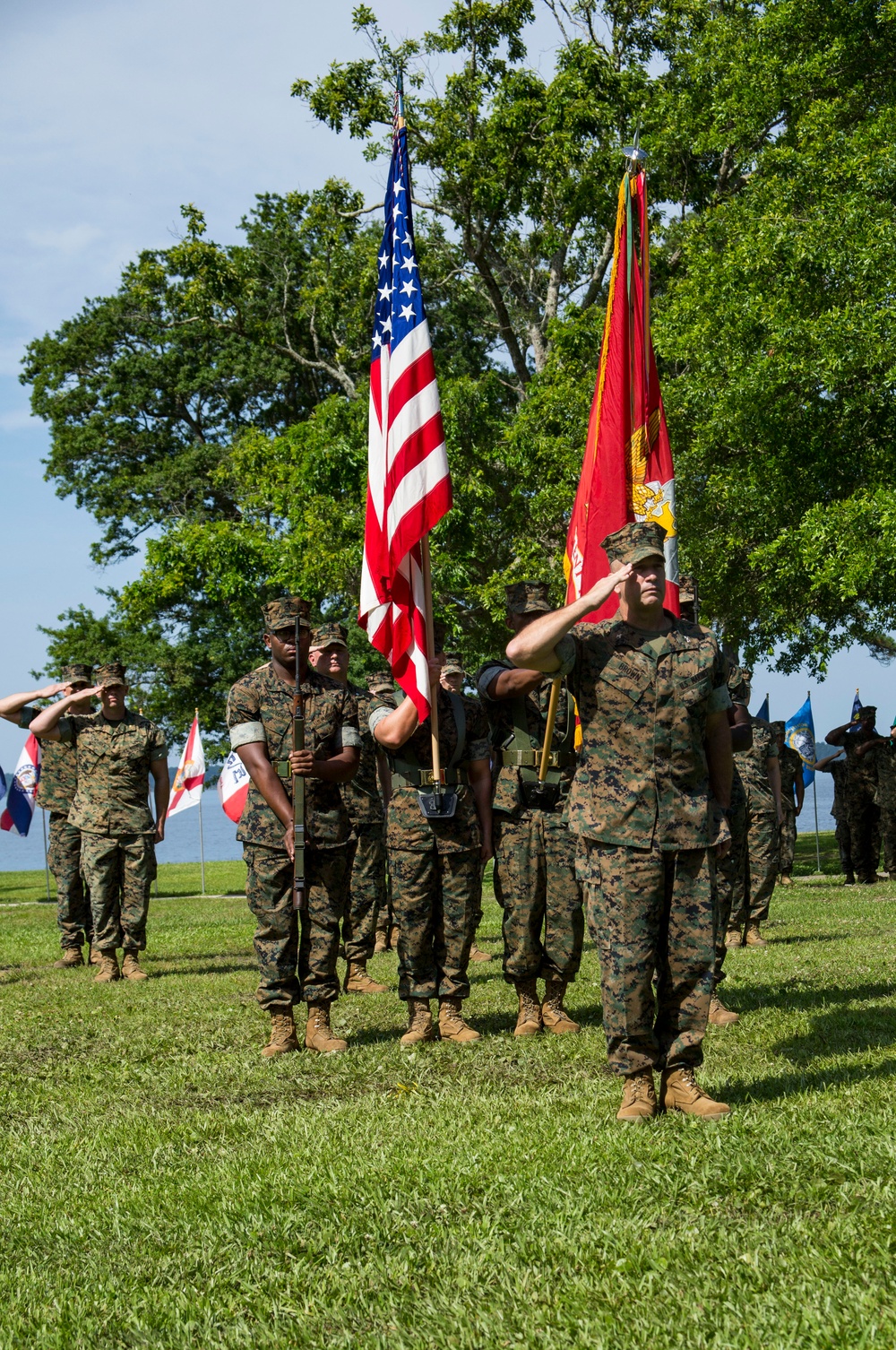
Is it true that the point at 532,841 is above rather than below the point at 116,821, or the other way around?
below

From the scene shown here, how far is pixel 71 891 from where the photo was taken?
13.0m

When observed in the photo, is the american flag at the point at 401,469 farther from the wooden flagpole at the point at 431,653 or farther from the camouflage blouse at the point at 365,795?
the camouflage blouse at the point at 365,795

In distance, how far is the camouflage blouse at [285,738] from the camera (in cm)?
757

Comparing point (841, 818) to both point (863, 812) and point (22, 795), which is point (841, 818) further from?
point (22, 795)

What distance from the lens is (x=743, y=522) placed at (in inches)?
805

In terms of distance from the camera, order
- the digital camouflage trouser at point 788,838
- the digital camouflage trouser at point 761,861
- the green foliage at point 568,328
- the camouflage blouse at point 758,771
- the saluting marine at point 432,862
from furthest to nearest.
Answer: the digital camouflage trouser at point 788,838 < the green foliage at point 568,328 < the camouflage blouse at point 758,771 < the digital camouflage trouser at point 761,861 < the saluting marine at point 432,862

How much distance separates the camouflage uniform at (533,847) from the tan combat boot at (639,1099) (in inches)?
82.4

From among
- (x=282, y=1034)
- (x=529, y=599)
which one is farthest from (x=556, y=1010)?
(x=529, y=599)

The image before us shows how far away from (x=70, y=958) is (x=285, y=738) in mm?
6375

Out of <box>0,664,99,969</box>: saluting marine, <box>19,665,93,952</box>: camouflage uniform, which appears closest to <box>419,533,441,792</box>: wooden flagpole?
<box>0,664,99,969</box>: saluting marine

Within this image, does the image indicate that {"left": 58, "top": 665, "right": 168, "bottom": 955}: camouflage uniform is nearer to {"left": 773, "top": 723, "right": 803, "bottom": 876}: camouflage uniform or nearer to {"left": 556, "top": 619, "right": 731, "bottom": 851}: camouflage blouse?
{"left": 556, "top": 619, "right": 731, "bottom": 851}: camouflage blouse

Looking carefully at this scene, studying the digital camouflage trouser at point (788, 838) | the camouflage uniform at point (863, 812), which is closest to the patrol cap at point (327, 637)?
the digital camouflage trouser at point (788, 838)

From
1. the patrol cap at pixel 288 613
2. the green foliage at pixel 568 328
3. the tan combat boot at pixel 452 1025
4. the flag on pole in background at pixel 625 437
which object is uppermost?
the green foliage at pixel 568 328

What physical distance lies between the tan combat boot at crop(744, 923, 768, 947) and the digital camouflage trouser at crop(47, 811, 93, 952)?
6.27 m
